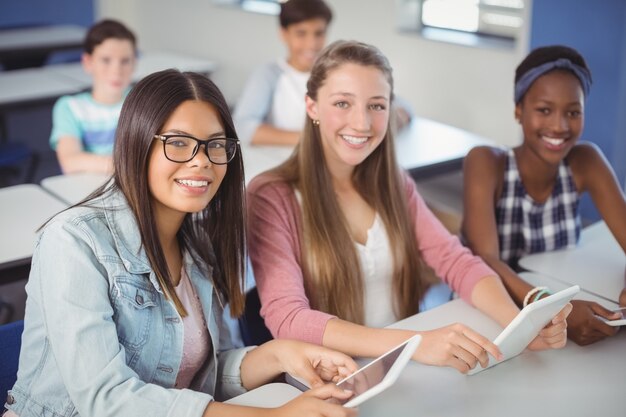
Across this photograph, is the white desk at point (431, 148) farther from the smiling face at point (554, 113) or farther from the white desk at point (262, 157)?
the smiling face at point (554, 113)

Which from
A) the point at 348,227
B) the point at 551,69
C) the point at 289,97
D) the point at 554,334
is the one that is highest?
the point at 551,69

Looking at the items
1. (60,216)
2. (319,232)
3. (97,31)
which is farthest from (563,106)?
(97,31)

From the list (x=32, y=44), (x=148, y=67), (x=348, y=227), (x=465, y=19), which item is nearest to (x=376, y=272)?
(x=348, y=227)

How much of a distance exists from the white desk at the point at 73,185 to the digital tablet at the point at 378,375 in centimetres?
162

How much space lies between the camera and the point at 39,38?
5797 mm

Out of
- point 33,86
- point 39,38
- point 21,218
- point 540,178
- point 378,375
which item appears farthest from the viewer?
point 39,38

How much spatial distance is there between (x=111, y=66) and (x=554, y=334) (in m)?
2.35

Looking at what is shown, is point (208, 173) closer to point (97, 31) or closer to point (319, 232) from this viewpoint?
point (319, 232)

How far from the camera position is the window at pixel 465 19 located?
4.34 meters

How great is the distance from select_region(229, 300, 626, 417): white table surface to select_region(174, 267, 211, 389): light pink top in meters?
0.19

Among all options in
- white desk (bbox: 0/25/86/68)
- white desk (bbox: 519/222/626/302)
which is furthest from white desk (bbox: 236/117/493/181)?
white desk (bbox: 0/25/86/68)

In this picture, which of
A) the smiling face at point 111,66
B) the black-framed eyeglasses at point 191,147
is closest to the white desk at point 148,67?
the smiling face at point 111,66

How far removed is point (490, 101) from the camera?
429 cm

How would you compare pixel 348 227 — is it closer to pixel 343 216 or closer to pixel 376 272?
pixel 343 216
